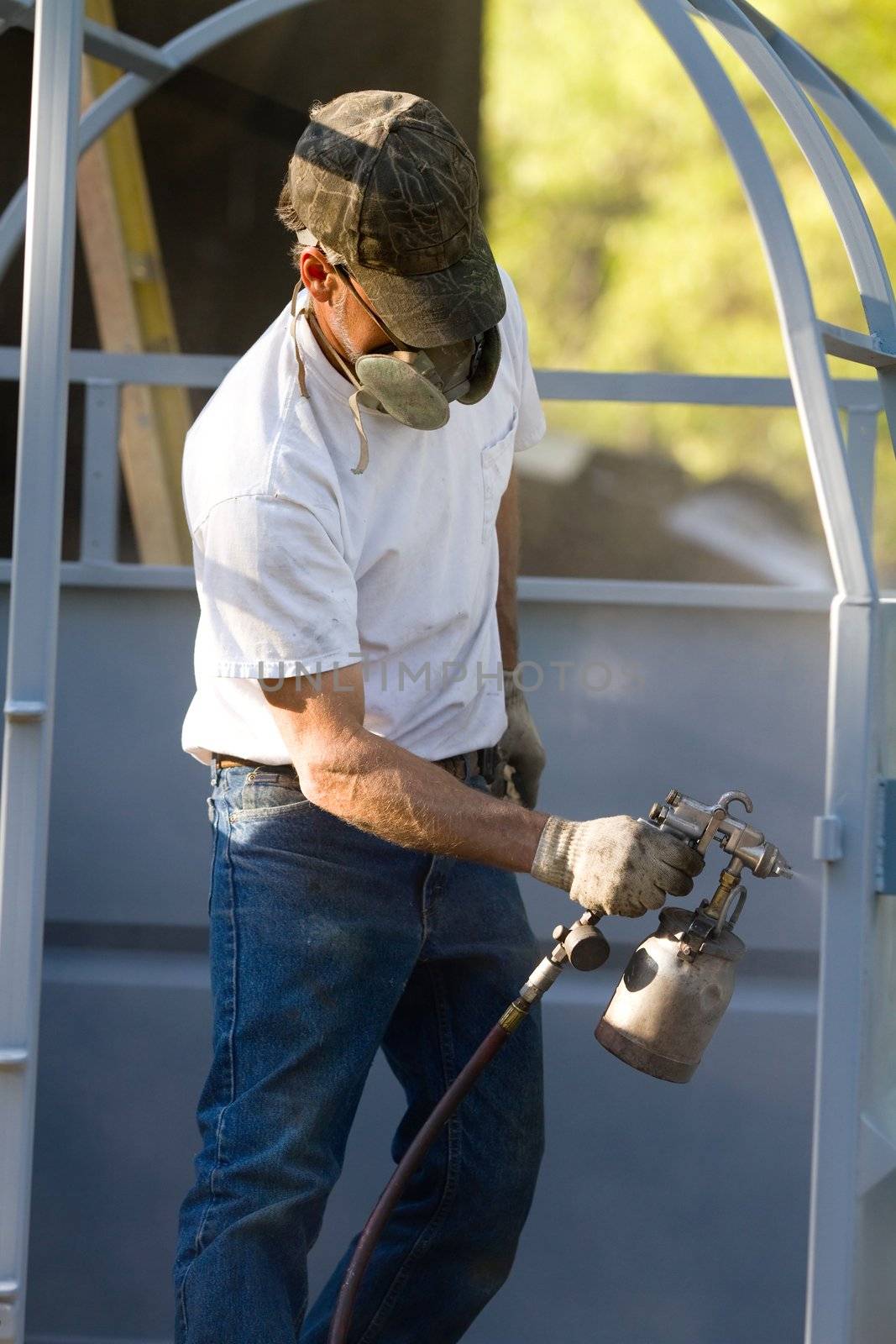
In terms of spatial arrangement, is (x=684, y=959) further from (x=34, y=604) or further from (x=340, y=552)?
(x=34, y=604)

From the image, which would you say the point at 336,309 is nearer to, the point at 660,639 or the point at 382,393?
the point at 382,393

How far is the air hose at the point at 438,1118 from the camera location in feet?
5.74

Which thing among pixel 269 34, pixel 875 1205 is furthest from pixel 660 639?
pixel 269 34

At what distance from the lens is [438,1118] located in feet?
5.98

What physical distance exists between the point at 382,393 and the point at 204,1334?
115 cm

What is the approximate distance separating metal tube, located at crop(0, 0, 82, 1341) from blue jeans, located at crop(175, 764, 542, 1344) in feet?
1.02

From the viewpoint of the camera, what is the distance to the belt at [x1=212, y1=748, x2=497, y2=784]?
181 centimetres

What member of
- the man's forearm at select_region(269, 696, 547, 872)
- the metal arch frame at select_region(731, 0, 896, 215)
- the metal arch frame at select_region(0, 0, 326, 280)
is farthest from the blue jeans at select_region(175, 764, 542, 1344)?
the metal arch frame at select_region(0, 0, 326, 280)

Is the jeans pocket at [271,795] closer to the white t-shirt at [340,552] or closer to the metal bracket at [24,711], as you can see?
the white t-shirt at [340,552]

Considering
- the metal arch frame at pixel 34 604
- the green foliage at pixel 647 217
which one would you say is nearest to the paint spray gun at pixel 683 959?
the metal arch frame at pixel 34 604

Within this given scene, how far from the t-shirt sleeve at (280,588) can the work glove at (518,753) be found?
0.49 meters

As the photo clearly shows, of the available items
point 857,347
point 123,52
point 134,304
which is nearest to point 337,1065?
point 857,347

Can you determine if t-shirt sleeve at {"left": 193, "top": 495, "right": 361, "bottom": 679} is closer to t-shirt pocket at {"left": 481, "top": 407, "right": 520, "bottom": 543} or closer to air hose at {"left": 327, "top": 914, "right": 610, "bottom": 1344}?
t-shirt pocket at {"left": 481, "top": 407, "right": 520, "bottom": 543}

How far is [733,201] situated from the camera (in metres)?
11.6
